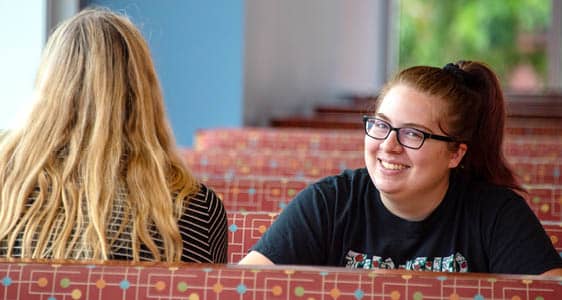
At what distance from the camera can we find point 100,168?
2.01m

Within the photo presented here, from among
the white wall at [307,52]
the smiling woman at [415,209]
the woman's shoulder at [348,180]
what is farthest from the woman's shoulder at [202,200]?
the white wall at [307,52]

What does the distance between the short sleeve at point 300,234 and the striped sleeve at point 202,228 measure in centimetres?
12

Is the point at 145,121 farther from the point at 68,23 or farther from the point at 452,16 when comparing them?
the point at 452,16

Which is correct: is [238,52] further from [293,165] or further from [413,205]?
[413,205]

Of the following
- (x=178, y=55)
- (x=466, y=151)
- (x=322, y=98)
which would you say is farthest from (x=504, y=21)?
(x=466, y=151)

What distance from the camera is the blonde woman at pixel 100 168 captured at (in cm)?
199

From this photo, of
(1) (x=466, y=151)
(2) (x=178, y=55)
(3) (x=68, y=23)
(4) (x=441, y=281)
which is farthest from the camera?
(2) (x=178, y=55)

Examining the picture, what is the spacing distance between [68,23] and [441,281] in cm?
101

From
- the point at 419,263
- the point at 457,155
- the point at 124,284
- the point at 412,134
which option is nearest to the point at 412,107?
the point at 412,134

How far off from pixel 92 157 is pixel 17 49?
7.92 feet

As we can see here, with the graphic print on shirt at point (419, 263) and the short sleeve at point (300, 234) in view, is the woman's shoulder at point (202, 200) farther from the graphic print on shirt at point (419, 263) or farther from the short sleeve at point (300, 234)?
the graphic print on shirt at point (419, 263)

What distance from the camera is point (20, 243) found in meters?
1.99

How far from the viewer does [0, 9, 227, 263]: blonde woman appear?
78.2 inches

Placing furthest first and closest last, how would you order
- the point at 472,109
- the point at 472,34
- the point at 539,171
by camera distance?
the point at 472,34 → the point at 539,171 → the point at 472,109
